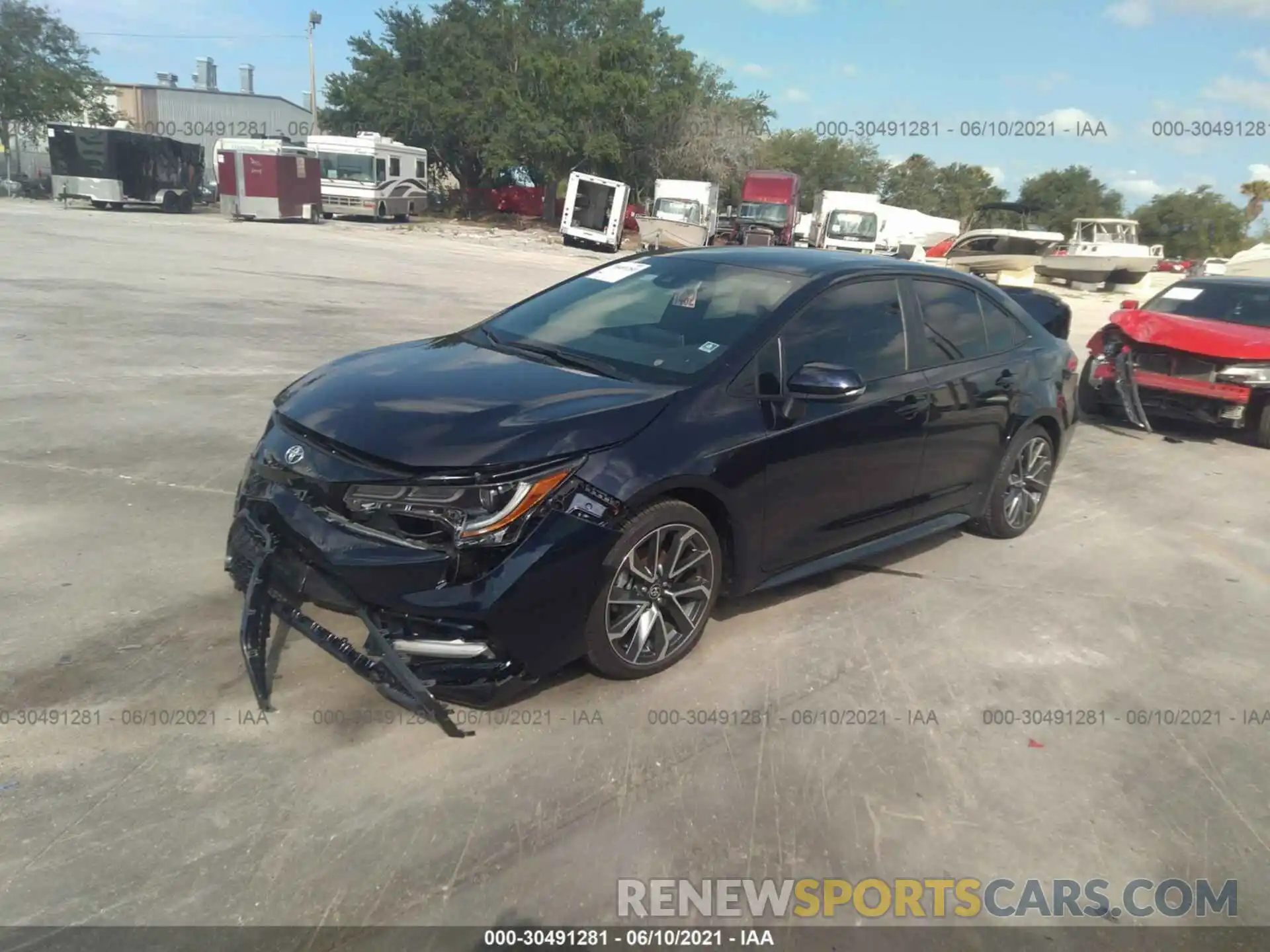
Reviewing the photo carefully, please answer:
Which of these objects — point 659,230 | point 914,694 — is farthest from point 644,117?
point 914,694

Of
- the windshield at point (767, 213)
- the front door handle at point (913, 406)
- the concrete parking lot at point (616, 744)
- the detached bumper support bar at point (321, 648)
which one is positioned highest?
the windshield at point (767, 213)

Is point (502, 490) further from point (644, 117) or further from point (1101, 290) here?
point (644, 117)

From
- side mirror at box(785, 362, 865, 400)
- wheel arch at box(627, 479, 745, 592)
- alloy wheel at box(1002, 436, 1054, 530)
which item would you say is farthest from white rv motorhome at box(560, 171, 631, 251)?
wheel arch at box(627, 479, 745, 592)

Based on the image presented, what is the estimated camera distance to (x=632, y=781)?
3312 millimetres

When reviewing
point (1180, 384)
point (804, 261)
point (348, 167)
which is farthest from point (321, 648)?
point (348, 167)

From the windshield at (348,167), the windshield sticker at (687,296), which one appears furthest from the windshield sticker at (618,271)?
the windshield at (348,167)

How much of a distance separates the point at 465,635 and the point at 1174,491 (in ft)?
21.5

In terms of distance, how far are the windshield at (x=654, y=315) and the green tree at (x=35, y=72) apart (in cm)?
5488

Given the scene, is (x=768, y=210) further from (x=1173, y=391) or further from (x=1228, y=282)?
(x=1173, y=391)

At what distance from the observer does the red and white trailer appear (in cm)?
3412

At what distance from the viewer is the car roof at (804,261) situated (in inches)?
187

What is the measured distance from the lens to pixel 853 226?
35469mm

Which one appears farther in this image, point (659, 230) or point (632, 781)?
point (659, 230)

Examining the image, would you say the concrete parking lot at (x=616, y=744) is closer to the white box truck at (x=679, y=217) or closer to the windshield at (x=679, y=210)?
the white box truck at (x=679, y=217)
